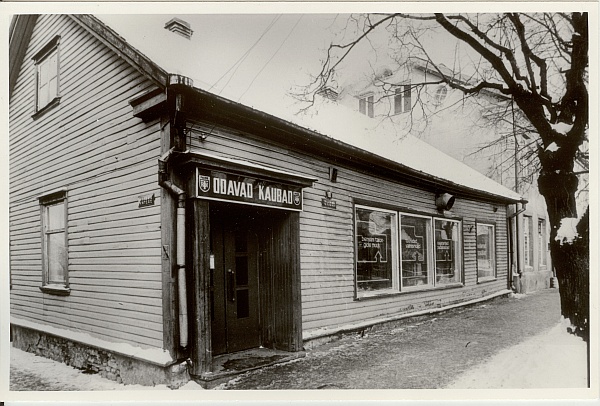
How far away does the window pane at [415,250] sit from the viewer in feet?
29.6

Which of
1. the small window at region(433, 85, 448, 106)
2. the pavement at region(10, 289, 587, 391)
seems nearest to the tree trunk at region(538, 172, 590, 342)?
the pavement at region(10, 289, 587, 391)

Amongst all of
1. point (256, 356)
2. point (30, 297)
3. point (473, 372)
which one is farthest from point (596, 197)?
point (30, 297)

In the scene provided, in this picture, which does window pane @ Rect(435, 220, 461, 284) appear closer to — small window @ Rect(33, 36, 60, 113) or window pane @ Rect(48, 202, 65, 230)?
window pane @ Rect(48, 202, 65, 230)

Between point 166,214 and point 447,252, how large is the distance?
6.54 metres

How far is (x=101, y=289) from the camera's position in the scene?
6.06 metres

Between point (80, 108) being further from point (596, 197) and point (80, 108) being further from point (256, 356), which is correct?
point (596, 197)

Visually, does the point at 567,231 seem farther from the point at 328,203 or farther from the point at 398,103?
the point at 328,203

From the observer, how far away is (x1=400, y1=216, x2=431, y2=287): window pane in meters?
9.03

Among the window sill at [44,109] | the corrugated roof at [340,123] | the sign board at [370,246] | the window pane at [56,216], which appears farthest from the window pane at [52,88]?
the sign board at [370,246]

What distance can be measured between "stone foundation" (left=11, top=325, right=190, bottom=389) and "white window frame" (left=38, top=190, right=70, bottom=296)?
0.61m

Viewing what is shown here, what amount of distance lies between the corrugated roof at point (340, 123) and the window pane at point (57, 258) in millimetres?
2906

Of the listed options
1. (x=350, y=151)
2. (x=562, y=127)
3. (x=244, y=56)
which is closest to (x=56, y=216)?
(x=244, y=56)

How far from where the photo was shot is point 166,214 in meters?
5.28

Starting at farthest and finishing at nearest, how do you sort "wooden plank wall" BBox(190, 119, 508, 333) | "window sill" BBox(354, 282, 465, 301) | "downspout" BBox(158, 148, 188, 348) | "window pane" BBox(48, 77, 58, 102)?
1. "window sill" BBox(354, 282, 465, 301)
2. "window pane" BBox(48, 77, 58, 102)
3. "wooden plank wall" BBox(190, 119, 508, 333)
4. "downspout" BBox(158, 148, 188, 348)
